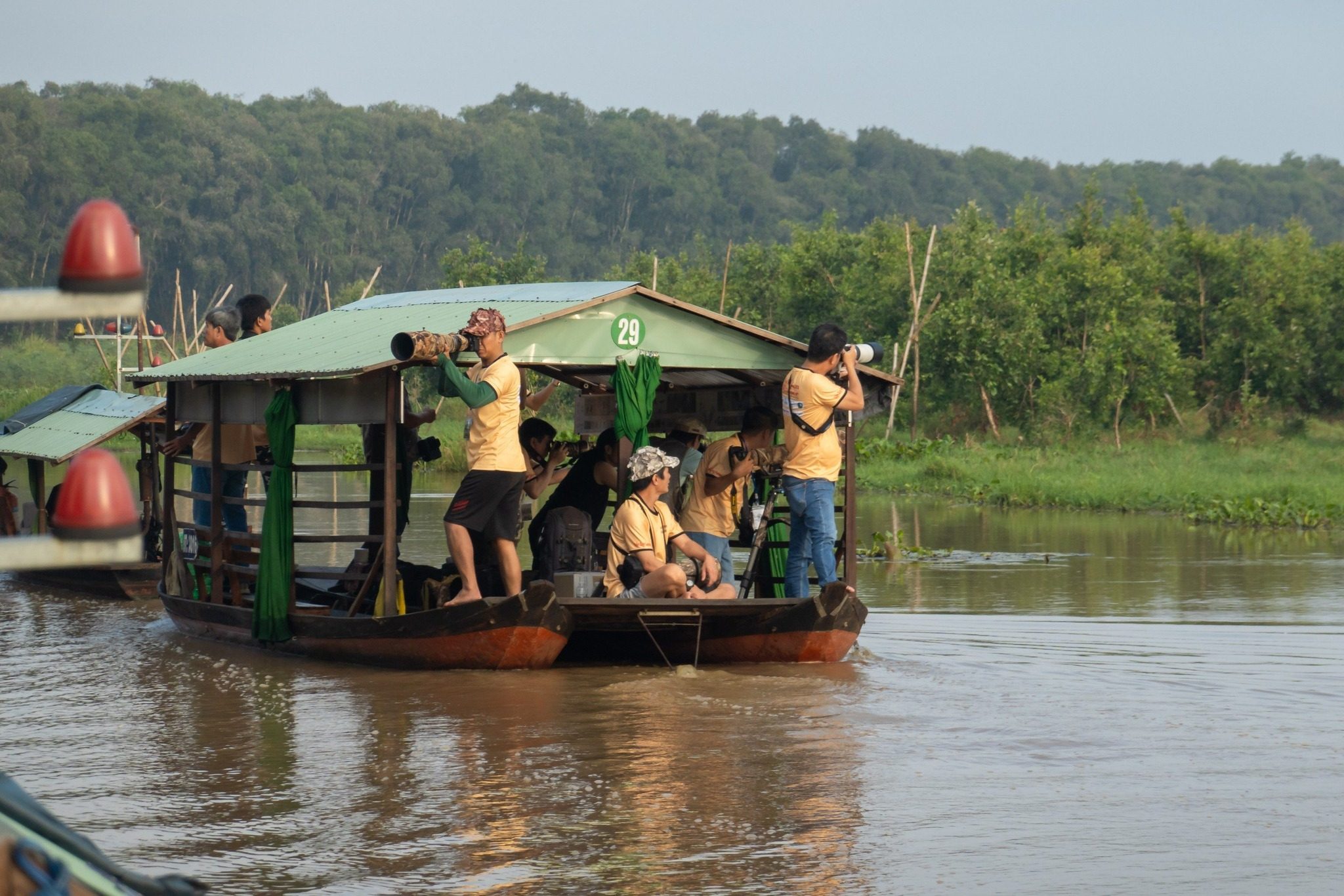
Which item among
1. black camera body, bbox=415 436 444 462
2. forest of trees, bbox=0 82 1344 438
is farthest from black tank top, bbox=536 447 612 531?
forest of trees, bbox=0 82 1344 438

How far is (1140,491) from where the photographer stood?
21.5 m

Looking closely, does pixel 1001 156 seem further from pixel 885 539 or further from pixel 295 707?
pixel 295 707

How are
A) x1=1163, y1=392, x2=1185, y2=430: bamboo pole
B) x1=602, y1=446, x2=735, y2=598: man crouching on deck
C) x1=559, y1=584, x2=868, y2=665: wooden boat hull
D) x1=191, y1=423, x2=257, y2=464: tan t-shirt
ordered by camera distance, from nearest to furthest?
x1=559, y1=584, x2=868, y2=665: wooden boat hull, x1=602, y1=446, x2=735, y2=598: man crouching on deck, x1=191, y1=423, x2=257, y2=464: tan t-shirt, x1=1163, y1=392, x2=1185, y2=430: bamboo pole

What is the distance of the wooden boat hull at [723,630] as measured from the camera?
924 cm

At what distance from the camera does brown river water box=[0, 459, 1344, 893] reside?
19.4ft

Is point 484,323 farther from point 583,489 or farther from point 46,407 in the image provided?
point 46,407

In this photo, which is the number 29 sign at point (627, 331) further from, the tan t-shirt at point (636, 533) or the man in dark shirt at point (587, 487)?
the tan t-shirt at point (636, 533)

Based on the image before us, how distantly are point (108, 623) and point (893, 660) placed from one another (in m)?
5.88

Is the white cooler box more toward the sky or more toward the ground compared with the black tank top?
more toward the ground

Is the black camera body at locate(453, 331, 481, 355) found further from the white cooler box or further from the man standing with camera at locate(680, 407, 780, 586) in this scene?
the man standing with camera at locate(680, 407, 780, 586)

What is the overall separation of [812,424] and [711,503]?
0.82m

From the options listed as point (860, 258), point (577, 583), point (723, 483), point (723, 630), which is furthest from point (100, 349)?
point (860, 258)

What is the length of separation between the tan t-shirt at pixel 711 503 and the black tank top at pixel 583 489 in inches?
24.1

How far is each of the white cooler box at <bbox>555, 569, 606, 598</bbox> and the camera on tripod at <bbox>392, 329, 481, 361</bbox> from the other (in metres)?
1.55
